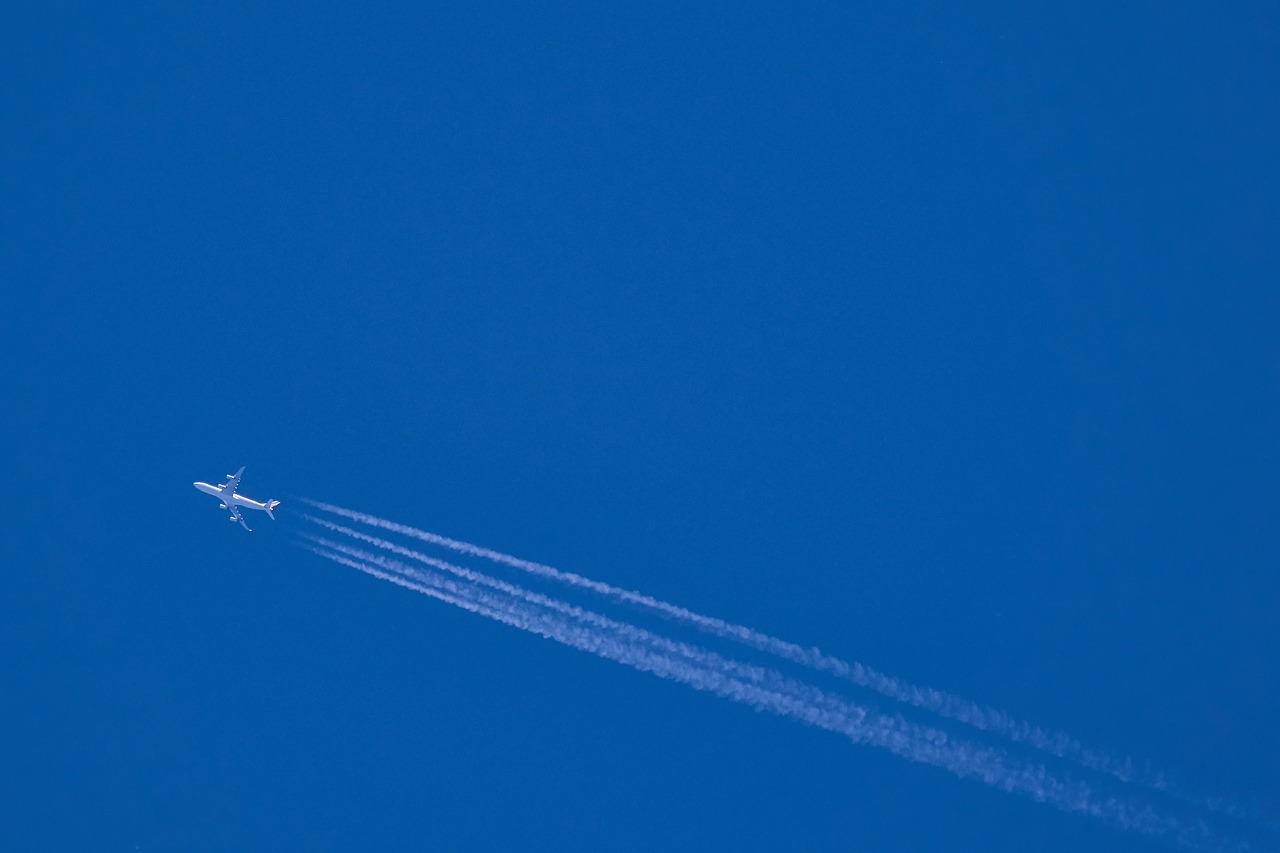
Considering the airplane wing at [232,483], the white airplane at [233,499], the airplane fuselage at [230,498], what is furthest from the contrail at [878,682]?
the airplane wing at [232,483]

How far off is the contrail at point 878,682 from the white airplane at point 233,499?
2604mm

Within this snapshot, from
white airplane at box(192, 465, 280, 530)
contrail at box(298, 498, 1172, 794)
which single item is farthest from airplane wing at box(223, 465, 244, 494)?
contrail at box(298, 498, 1172, 794)

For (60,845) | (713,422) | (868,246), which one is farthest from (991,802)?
(60,845)

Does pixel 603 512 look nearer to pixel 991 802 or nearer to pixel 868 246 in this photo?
pixel 868 246

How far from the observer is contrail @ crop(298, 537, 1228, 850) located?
1806 cm

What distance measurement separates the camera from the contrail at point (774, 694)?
18.1m

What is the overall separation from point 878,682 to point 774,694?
205cm

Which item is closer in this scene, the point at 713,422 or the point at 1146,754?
the point at 1146,754

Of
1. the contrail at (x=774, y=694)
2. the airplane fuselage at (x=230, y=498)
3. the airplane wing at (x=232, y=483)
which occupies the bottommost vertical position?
the contrail at (x=774, y=694)

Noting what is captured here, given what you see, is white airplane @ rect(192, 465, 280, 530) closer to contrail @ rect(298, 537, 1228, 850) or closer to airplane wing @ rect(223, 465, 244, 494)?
airplane wing @ rect(223, 465, 244, 494)

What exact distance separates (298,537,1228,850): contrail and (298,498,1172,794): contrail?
0.43 m

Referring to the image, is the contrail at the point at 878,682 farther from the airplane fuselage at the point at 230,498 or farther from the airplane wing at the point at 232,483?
the airplane wing at the point at 232,483

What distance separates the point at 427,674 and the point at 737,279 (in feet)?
35.7

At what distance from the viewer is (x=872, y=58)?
21.5 m
